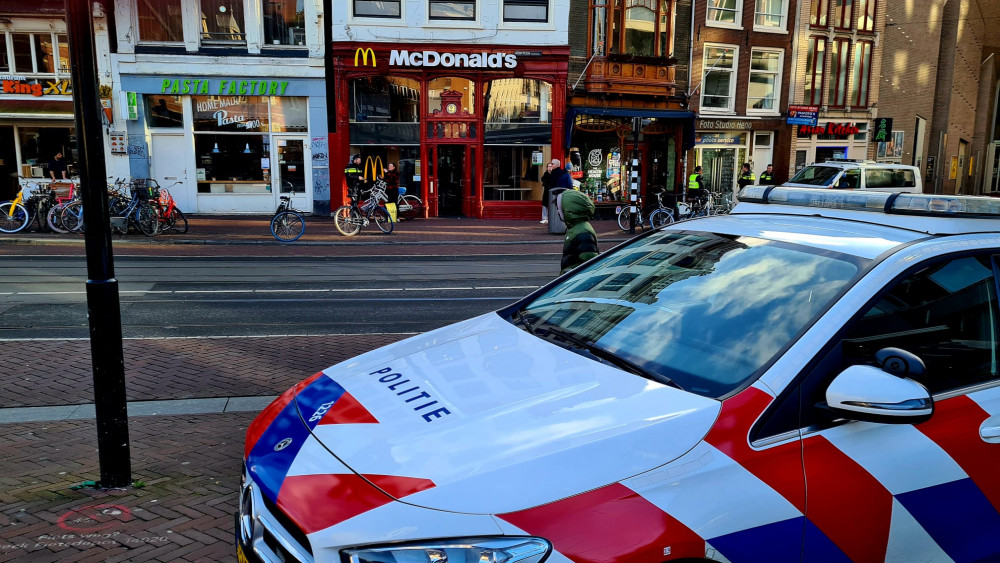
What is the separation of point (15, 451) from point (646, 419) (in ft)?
14.7

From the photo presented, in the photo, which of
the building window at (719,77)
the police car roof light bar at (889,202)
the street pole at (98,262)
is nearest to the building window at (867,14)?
the building window at (719,77)

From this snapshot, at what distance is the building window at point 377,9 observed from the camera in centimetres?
2230

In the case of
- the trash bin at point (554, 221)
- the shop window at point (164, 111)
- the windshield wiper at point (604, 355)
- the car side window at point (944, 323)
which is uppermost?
the shop window at point (164, 111)

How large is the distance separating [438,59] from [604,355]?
21104 mm

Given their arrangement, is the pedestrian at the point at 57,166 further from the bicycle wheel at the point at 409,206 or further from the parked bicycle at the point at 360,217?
the bicycle wheel at the point at 409,206

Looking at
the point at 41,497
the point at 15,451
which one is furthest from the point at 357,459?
the point at 15,451

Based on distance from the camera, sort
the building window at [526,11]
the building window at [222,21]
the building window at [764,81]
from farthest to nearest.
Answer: the building window at [764,81], the building window at [526,11], the building window at [222,21]

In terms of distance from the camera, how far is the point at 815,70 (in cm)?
2948

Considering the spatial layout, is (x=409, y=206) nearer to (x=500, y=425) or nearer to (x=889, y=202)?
(x=889, y=202)

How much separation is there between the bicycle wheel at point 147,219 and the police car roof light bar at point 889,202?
16019 millimetres

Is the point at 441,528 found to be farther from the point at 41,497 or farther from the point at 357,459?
the point at 41,497

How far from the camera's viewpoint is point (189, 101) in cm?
2208

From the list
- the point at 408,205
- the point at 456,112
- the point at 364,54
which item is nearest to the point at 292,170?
the point at 408,205

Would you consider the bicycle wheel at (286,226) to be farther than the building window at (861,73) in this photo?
No
